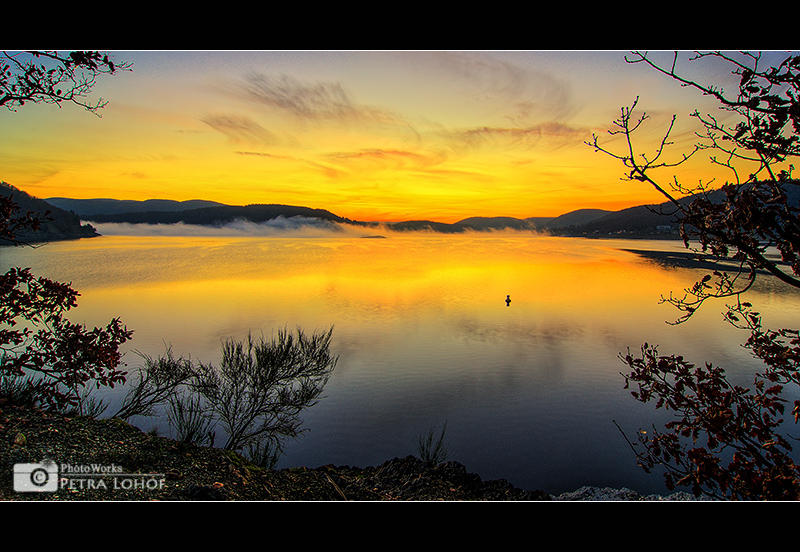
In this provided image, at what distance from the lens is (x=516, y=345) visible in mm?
22172

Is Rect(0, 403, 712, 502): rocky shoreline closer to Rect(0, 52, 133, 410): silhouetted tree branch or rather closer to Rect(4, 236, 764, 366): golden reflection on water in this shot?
Rect(0, 52, 133, 410): silhouetted tree branch

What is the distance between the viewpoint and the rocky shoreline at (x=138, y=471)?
13.4ft

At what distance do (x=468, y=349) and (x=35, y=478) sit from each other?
18.9 meters

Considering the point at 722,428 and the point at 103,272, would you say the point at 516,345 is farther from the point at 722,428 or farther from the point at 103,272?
the point at 103,272

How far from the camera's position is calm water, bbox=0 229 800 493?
36.0 ft

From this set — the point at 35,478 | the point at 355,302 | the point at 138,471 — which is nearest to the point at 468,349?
the point at 355,302

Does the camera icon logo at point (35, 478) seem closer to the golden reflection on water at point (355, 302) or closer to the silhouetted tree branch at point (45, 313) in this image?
the silhouetted tree branch at point (45, 313)

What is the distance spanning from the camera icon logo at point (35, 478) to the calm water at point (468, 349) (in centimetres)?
670

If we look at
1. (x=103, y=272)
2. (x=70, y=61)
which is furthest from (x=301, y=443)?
(x=103, y=272)

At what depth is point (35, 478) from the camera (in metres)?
3.89

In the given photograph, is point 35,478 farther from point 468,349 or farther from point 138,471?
point 468,349

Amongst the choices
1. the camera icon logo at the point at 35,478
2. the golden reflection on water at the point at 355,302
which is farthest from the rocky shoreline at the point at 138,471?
the golden reflection on water at the point at 355,302
